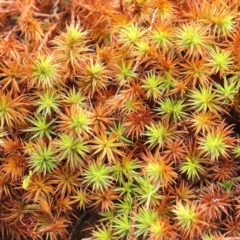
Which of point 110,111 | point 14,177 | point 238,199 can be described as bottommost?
point 14,177

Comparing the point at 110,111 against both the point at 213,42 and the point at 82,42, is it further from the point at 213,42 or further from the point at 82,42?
the point at 213,42

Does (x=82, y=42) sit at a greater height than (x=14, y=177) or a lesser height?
greater

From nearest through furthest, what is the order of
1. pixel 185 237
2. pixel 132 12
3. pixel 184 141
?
pixel 185 237 < pixel 184 141 < pixel 132 12

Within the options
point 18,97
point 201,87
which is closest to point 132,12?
point 201,87

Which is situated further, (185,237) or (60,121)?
(60,121)

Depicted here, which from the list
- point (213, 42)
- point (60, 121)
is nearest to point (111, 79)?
point (60, 121)

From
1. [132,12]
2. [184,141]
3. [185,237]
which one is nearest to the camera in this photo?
[185,237]
